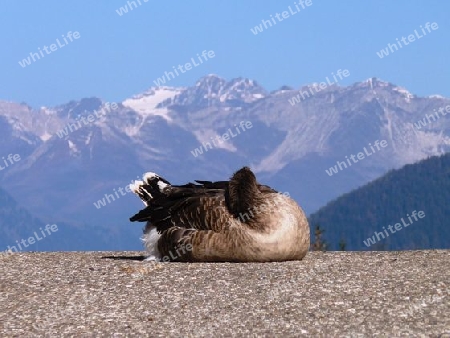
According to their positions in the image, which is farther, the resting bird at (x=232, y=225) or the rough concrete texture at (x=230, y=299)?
the resting bird at (x=232, y=225)

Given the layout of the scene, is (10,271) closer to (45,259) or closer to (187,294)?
(45,259)

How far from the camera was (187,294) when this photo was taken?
11.6m

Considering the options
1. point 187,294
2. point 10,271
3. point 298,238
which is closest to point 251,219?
point 298,238

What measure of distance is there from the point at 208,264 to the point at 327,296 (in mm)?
3156

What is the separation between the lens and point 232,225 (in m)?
13.6

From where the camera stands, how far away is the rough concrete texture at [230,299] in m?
9.78

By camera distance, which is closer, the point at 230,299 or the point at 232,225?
the point at 230,299

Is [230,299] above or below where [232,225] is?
below

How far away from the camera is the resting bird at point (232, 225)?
13.7 m

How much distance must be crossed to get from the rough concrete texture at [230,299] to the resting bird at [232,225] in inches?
9.9

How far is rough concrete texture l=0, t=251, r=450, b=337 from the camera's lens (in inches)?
385

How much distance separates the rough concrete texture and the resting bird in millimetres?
252

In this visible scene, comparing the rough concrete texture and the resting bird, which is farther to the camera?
the resting bird

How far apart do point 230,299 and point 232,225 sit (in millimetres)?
2592
